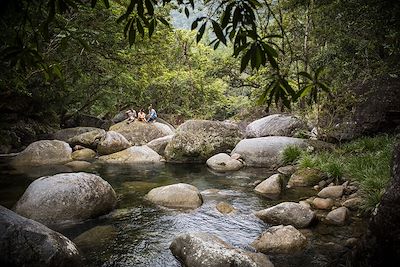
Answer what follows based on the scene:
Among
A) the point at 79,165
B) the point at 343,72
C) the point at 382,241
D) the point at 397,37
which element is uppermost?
the point at 397,37

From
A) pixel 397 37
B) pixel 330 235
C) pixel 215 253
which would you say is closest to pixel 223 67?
pixel 397 37

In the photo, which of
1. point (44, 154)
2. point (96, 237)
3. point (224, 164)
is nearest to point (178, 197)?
point (96, 237)

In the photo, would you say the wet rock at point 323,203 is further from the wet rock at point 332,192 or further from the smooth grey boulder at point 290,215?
the smooth grey boulder at point 290,215

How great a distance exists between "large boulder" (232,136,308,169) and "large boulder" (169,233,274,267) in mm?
7384

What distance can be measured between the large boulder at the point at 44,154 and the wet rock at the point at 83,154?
279 mm

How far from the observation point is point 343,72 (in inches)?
429

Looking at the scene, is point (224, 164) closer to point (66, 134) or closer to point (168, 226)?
point (168, 226)

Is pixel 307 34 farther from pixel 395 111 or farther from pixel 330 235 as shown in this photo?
pixel 330 235

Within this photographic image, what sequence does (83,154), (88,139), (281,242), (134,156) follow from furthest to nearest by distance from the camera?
(88,139) < (83,154) < (134,156) < (281,242)

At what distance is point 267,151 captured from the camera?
1234 centimetres

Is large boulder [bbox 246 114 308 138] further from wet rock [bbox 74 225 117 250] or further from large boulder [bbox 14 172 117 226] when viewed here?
wet rock [bbox 74 225 117 250]

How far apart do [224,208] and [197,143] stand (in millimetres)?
6848

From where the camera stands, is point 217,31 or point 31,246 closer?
point 217,31

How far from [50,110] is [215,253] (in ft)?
39.9
